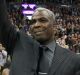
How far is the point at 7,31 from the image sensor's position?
2756 millimetres

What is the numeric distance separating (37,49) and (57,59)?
134mm

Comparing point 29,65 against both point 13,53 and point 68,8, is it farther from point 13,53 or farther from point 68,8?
point 68,8

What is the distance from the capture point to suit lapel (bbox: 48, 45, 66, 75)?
8.78 feet

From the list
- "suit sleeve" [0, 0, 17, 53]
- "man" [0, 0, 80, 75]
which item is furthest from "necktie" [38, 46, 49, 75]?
"suit sleeve" [0, 0, 17, 53]

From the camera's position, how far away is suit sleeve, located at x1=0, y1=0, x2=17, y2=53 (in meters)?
2.71

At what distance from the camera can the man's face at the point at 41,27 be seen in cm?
272

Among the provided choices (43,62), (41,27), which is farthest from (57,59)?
(41,27)

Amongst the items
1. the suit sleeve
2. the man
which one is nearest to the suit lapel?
the man

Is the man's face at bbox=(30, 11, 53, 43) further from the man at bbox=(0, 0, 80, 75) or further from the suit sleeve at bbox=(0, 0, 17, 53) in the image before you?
the suit sleeve at bbox=(0, 0, 17, 53)

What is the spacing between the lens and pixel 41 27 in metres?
2.74

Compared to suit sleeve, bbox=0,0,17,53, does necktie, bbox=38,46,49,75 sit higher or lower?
lower

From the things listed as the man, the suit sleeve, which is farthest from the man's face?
the suit sleeve

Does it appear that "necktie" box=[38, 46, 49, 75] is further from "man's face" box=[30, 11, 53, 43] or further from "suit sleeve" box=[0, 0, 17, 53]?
"suit sleeve" box=[0, 0, 17, 53]

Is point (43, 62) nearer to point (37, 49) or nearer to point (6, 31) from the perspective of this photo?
point (37, 49)
